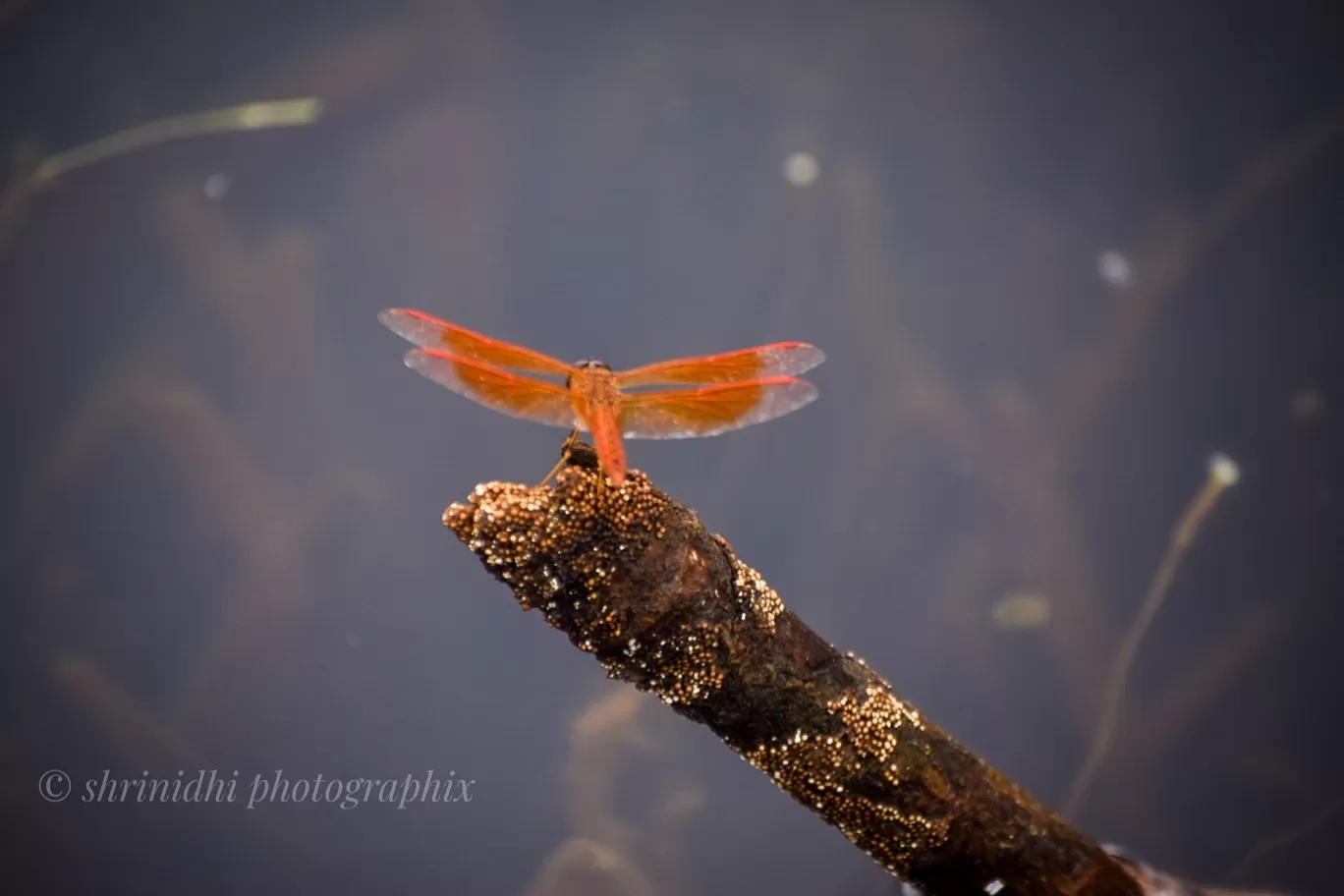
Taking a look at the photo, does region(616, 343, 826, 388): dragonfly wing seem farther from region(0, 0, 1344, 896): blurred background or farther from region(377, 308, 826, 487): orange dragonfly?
region(0, 0, 1344, 896): blurred background

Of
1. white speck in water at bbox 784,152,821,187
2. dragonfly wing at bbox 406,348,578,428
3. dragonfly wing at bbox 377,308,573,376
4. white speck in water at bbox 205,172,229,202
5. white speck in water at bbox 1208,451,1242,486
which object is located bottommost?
dragonfly wing at bbox 406,348,578,428

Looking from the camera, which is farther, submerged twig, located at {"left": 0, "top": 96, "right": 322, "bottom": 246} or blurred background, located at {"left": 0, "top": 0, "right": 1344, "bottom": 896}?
blurred background, located at {"left": 0, "top": 0, "right": 1344, "bottom": 896}

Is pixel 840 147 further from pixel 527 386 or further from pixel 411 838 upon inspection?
pixel 411 838

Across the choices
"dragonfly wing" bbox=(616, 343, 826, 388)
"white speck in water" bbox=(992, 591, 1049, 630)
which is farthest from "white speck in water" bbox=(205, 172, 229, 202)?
"white speck in water" bbox=(992, 591, 1049, 630)

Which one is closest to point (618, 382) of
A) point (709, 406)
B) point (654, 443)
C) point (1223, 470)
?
point (709, 406)

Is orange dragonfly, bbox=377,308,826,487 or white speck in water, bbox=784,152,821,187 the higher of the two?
white speck in water, bbox=784,152,821,187

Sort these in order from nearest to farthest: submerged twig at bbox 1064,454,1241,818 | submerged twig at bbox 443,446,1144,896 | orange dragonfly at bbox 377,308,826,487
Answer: submerged twig at bbox 443,446,1144,896, orange dragonfly at bbox 377,308,826,487, submerged twig at bbox 1064,454,1241,818

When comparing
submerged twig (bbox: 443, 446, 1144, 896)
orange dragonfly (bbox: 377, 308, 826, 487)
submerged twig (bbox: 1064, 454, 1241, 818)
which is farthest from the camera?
submerged twig (bbox: 1064, 454, 1241, 818)

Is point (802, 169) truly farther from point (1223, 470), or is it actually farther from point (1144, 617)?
point (1144, 617)
